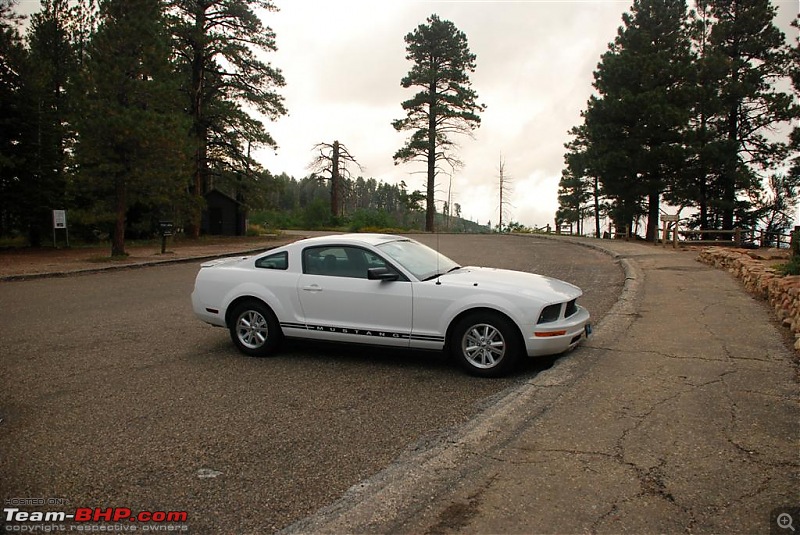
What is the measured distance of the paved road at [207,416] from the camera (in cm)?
366

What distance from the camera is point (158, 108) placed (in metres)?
22.2

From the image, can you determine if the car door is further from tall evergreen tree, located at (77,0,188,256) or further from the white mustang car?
tall evergreen tree, located at (77,0,188,256)

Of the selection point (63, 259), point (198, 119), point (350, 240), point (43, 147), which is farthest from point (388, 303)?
point (198, 119)

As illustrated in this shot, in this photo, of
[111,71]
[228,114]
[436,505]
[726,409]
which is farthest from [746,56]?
[436,505]

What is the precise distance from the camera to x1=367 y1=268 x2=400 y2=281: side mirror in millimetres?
6363

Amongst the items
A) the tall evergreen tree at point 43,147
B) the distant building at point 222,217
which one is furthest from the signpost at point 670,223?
the distant building at point 222,217

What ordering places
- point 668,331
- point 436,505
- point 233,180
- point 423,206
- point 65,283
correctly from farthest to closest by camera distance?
point 423,206
point 233,180
point 65,283
point 668,331
point 436,505

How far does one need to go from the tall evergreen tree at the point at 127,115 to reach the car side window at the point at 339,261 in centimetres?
1592

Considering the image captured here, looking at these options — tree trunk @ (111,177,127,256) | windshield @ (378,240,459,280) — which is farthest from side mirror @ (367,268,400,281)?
tree trunk @ (111,177,127,256)

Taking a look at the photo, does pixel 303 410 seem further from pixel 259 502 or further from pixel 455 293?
pixel 455 293

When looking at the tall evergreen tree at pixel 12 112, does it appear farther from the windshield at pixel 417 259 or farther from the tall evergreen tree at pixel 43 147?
the windshield at pixel 417 259

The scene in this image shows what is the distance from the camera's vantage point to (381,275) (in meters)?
6.37

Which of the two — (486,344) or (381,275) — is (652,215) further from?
(381,275)

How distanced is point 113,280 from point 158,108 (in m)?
9.34
